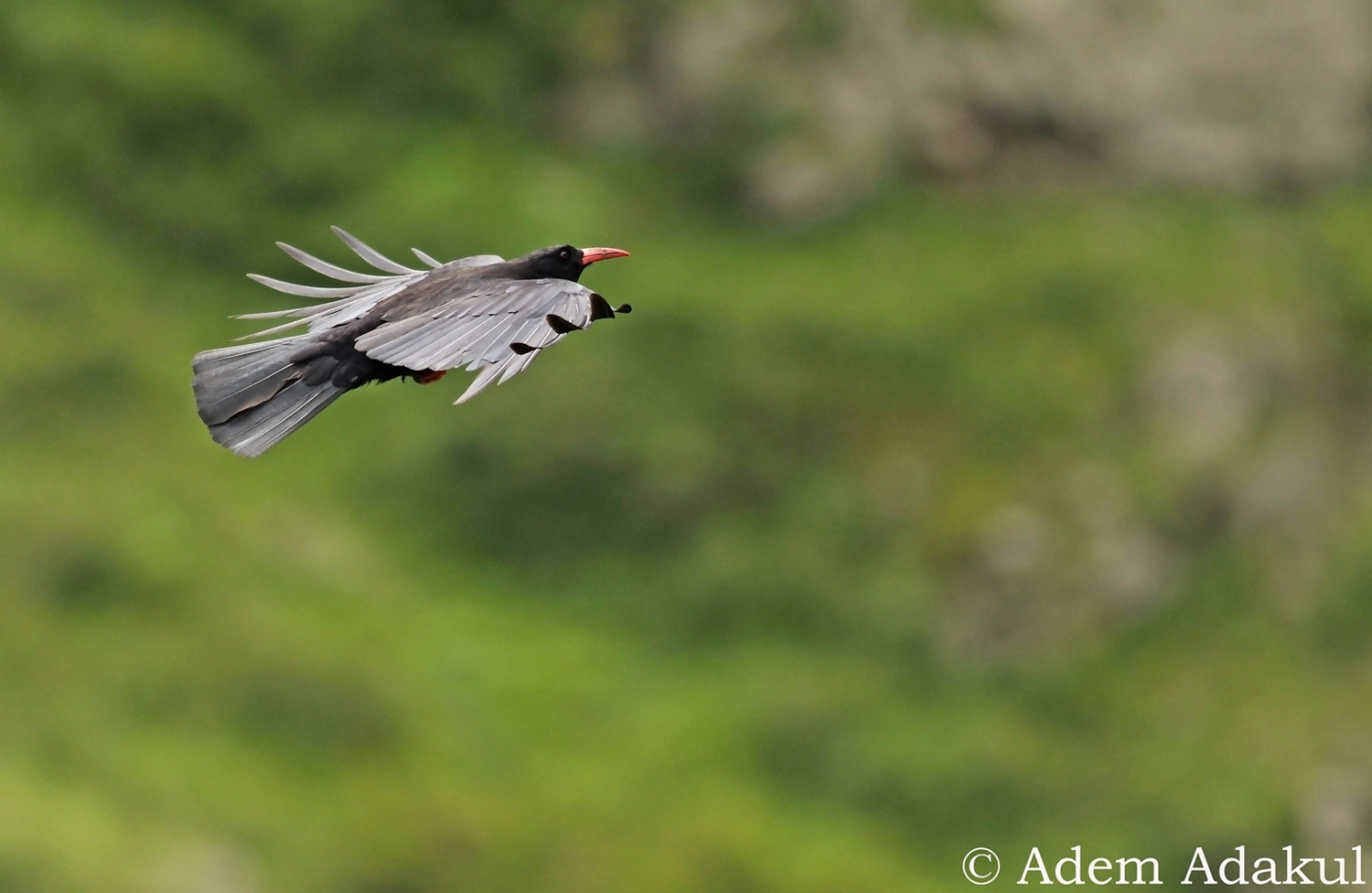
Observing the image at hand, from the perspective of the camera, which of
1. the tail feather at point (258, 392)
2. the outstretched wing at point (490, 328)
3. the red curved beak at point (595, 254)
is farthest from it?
the red curved beak at point (595, 254)

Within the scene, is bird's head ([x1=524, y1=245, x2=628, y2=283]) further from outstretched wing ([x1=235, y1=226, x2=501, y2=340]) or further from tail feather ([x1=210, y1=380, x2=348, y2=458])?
tail feather ([x1=210, y1=380, x2=348, y2=458])

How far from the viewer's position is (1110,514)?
3241 cm

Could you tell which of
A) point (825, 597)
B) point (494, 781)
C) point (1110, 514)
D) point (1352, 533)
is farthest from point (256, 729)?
point (1352, 533)

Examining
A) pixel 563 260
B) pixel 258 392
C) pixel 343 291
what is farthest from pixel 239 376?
pixel 563 260

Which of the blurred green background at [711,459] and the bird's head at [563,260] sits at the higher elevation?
the blurred green background at [711,459]

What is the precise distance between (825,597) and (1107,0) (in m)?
11.6

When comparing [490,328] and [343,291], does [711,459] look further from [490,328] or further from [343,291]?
[490,328]

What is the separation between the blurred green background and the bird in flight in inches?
519

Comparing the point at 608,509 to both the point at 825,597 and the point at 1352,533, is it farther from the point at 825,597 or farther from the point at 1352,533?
the point at 1352,533

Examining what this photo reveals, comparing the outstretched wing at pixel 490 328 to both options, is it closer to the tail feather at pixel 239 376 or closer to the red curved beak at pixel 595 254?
the tail feather at pixel 239 376

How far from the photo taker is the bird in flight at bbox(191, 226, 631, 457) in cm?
1303

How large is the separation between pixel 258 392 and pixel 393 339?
1211 millimetres

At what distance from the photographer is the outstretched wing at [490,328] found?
12.8 metres

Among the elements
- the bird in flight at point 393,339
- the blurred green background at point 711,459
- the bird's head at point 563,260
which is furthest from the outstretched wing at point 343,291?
the blurred green background at point 711,459
